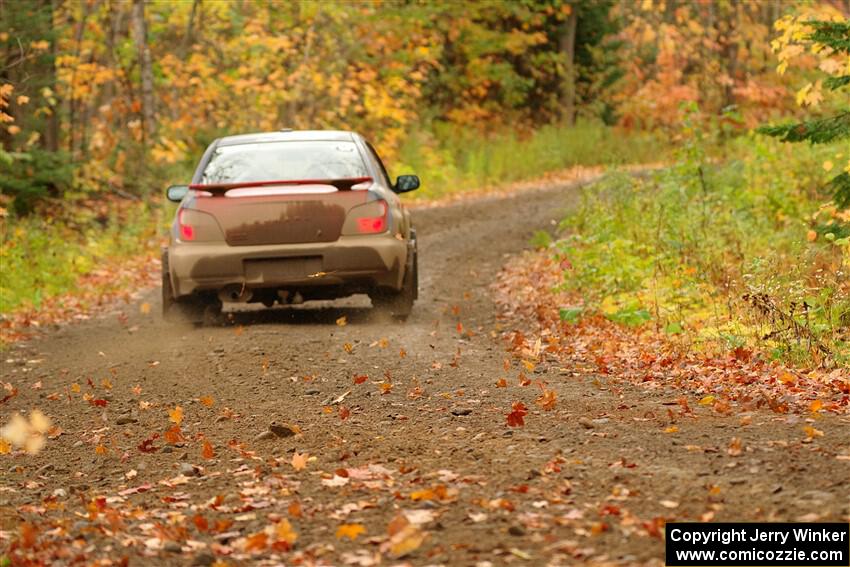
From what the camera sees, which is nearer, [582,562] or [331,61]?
[582,562]

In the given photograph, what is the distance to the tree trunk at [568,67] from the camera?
1403 inches

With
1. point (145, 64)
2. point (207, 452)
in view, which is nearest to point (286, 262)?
point (207, 452)

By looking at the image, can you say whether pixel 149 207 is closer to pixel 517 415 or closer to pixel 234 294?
pixel 234 294

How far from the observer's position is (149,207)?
872 inches

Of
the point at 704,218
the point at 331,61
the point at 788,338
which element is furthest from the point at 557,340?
the point at 331,61

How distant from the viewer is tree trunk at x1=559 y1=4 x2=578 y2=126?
35.6 m

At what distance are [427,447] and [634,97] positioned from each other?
33544 mm

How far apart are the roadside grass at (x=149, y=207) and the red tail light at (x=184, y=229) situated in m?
3.82

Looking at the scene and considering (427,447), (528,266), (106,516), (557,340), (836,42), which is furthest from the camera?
(528,266)

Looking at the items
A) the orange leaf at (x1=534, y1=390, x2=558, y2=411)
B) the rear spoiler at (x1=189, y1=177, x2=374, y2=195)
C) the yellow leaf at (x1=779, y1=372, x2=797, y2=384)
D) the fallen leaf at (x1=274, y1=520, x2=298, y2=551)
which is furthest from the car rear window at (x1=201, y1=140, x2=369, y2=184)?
the fallen leaf at (x1=274, y1=520, x2=298, y2=551)

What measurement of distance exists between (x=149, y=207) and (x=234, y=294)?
1120 centimetres

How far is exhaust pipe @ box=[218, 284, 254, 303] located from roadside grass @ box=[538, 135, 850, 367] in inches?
115

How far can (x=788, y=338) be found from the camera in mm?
8930

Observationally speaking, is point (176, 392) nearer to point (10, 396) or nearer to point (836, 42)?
point (10, 396)
